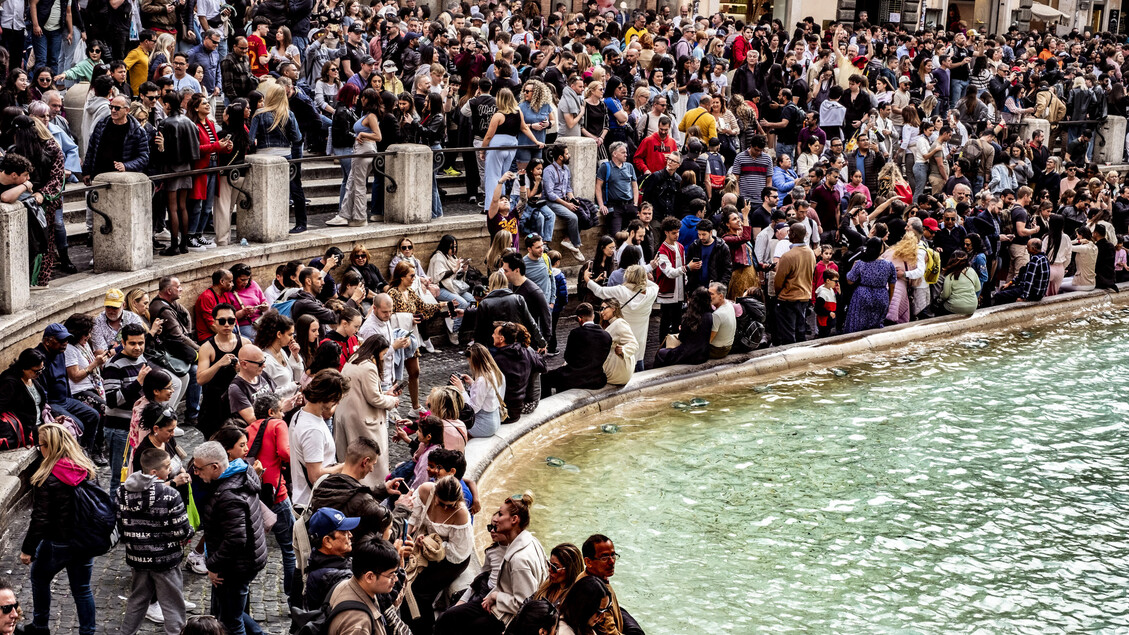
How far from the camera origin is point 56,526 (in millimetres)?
7223

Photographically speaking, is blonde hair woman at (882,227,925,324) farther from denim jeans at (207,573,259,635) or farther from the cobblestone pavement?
denim jeans at (207,573,259,635)

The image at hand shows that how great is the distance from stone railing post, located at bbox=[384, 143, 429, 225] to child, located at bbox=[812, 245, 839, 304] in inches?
166

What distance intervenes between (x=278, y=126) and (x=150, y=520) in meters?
7.57

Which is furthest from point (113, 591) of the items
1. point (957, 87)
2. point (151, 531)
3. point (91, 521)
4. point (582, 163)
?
point (957, 87)

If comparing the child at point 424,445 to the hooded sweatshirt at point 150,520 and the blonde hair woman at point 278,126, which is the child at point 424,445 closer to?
the hooded sweatshirt at point 150,520

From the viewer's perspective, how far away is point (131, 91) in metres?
15.1

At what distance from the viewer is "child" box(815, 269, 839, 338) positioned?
14227mm

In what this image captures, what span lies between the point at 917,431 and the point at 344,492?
6.73 m

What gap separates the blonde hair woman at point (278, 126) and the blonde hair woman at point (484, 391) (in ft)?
12.7

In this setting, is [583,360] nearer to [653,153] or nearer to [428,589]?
[428,589]

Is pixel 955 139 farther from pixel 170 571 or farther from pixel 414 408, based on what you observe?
pixel 170 571

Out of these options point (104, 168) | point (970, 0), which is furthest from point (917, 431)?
point (970, 0)

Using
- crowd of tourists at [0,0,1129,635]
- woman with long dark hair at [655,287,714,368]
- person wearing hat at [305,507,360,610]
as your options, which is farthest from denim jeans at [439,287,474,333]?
person wearing hat at [305,507,360,610]

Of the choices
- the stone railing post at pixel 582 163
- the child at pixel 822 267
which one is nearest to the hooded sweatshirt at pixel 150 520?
the child at pixel 822 267
